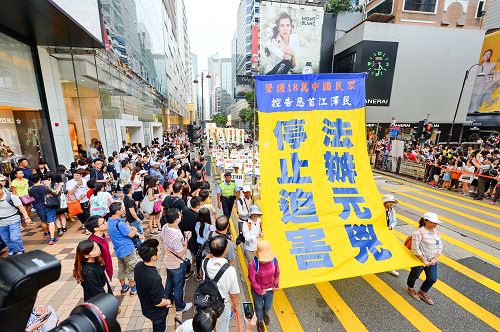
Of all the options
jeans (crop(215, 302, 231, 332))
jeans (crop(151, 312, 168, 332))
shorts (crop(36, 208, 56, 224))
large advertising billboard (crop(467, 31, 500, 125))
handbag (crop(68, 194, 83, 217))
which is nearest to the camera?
jeans (crop(215, 302, 231, 332))

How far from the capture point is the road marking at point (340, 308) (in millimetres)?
3724

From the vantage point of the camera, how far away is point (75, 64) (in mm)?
11469

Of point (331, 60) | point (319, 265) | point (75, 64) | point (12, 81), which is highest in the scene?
point (331, 60)

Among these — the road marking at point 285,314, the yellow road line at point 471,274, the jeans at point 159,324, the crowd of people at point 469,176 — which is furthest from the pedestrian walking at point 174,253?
the crowd of people at point 469,176

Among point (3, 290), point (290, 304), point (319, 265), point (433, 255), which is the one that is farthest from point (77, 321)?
point (433, 255)

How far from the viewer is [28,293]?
3.39ft

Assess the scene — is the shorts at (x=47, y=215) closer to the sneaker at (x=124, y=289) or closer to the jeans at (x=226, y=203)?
the sneaker at (x=124, y=289)

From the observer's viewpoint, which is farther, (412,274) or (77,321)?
(412,274)

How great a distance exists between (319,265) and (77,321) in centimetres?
349

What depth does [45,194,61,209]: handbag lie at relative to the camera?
18.2 ft

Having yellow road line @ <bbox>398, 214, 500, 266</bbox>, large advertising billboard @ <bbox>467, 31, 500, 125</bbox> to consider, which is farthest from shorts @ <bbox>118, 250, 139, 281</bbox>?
large advertising billboard @ <bbox>467, 31, 500, 125</bbox>

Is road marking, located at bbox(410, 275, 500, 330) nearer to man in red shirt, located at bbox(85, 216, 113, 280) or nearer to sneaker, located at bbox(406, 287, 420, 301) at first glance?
sneaker, located at bbox(406, 287, 420, 301)

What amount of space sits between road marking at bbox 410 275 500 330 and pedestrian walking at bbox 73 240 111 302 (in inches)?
236

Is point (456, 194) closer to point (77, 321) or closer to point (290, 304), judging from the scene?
point (290, 304)
